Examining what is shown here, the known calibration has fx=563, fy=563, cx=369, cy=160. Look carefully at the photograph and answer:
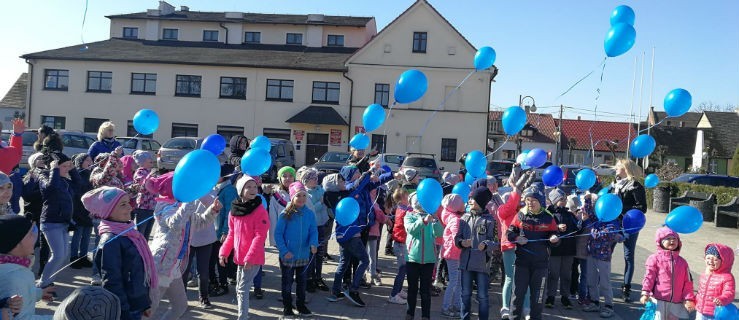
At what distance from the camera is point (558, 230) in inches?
256

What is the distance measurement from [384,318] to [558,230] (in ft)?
7.36

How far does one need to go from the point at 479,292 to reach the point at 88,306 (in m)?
4.32

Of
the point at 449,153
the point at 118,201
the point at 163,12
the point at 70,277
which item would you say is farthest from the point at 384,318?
the point at 163,12

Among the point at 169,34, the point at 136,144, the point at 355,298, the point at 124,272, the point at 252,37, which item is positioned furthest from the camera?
the point at 169,34

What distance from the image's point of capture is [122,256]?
3.85 metres

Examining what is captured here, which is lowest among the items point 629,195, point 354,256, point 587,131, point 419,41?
point 354,256

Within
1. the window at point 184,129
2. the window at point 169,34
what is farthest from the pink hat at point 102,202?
the window at point 169,34

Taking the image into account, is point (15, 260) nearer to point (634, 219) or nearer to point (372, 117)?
point (372, 117)

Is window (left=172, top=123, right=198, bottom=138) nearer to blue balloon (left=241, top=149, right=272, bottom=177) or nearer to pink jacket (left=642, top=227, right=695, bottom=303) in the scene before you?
blue balloon (left=241, top=149, right=272, bottom=177)

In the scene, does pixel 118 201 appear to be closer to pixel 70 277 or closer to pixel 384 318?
pixel 384 318

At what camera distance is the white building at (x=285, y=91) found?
31.8m

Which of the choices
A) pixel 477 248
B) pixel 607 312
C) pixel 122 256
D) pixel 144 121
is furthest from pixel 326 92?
pixel 122 256

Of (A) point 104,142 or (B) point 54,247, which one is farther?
(A) point 104,142

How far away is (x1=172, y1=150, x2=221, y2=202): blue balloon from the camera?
4.52 meters
